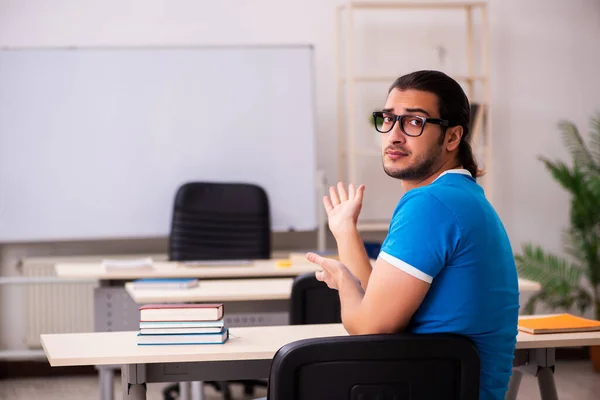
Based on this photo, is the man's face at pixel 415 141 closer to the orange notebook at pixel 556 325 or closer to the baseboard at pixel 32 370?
the orange notebook at pixel 556 325

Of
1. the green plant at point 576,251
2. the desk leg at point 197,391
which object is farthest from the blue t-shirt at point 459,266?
the green plant at point 576,251

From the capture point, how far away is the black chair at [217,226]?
502 centimetres

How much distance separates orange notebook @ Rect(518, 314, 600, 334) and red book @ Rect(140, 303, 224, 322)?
954 millimetres

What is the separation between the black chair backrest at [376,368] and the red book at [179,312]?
55 centimetres

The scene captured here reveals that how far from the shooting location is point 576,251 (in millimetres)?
5590

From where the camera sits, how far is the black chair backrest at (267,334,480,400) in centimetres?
169

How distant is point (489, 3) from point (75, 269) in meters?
3.54

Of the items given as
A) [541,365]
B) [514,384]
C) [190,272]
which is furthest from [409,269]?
[190,272]

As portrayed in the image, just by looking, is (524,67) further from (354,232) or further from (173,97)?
(354,232)

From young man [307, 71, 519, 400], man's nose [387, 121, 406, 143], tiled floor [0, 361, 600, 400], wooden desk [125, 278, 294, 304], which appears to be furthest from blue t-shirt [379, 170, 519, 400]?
tiled floor [0, 361, 600, 400]

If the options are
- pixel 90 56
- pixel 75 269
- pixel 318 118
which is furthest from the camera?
pixel 318 118

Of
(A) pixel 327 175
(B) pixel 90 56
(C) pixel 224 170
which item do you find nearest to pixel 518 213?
(A) pixel 327 175

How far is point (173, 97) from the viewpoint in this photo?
549cm

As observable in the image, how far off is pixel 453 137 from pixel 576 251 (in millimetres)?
3860
